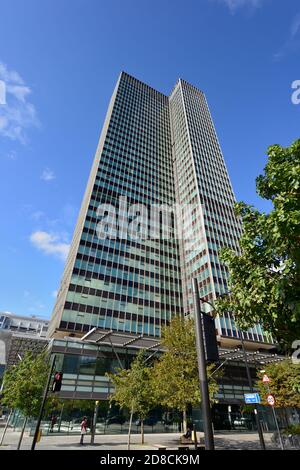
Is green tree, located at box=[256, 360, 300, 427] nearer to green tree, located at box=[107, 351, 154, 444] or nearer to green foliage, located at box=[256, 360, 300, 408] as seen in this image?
green foliage, located at box=[256, 360, 300, 408]

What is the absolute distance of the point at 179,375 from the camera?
2231cm

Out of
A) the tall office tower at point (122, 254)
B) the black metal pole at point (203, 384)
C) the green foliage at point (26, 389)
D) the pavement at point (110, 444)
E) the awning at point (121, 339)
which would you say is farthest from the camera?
the tall office tower at point (122, 254)

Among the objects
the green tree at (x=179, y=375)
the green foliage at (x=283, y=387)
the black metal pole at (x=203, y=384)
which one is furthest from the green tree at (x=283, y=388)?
the black metal pole at (x=203, y=384)

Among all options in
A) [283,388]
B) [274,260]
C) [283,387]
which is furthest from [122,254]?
[274,260]

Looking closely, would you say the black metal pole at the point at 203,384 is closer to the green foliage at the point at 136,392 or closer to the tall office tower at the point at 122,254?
the green foliage at the point at 136,392

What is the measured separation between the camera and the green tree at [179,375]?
2136 centimetres

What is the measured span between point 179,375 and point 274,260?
16.1m

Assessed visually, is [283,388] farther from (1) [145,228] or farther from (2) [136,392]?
(1) [145,228]

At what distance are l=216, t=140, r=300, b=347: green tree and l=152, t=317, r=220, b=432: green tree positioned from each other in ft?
42.0

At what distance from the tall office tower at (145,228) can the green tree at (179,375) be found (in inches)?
1083

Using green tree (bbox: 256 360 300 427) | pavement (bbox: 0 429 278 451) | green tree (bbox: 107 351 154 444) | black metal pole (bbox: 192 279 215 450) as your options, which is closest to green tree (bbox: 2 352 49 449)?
pavement (bbox: 0 429 278 451)

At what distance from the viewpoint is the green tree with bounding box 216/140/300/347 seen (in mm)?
8492

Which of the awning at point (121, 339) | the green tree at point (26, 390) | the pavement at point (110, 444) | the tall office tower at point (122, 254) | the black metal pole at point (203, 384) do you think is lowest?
the pavement at point (110, 444)
